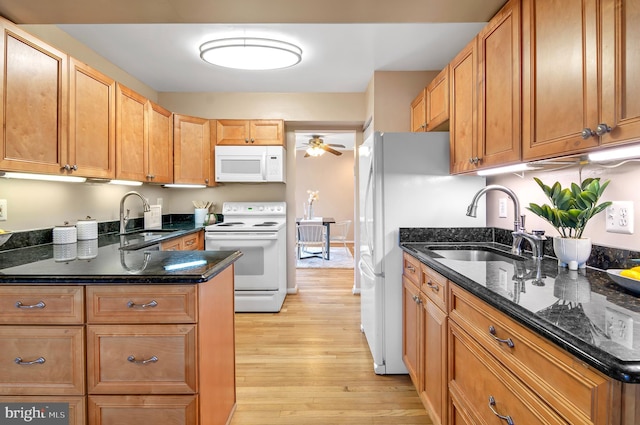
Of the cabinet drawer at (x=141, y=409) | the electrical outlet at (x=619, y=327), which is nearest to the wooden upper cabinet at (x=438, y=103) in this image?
the electrical outlet at (x=619, y=327)

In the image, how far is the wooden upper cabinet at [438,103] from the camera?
2322mm

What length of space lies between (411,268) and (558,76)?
1.23 m

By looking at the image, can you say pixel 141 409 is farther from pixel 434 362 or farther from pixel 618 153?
pixel 618 153

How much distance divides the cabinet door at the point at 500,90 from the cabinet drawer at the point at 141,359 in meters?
1.58

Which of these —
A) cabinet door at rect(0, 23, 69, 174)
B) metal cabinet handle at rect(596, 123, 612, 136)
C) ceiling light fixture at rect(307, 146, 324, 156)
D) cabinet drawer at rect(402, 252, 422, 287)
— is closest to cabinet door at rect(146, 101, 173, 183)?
cabinet door at rect(0, 23, 69, 174)

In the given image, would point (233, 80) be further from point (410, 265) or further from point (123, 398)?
point (123, 398)

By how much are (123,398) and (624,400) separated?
1551 millimetres

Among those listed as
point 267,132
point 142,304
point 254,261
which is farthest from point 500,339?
point 267,132

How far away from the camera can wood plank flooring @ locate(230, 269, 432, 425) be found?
1.89 metres

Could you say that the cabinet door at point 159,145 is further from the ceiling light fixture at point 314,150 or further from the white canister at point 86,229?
the ceiling light fixture at point 314,150

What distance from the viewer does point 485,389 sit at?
3.78ft

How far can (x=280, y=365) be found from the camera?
96.1 inches

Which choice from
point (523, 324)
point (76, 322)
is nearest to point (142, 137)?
point (76, 322)

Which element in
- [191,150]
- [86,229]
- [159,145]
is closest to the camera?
[86,229]
